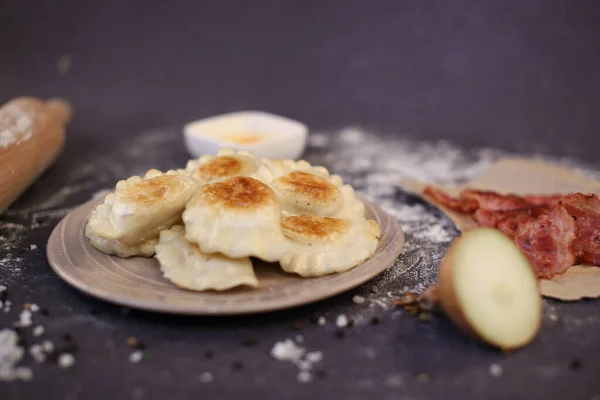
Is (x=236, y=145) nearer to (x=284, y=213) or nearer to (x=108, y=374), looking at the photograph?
(x=284, y=213)

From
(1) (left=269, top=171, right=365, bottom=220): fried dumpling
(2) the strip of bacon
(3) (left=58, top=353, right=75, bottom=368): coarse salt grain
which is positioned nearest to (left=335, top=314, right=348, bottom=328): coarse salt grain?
(1) (left=269, top=171, right=365, bottom=220): fried dumpling

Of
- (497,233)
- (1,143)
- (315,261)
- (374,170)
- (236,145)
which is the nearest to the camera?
(497,233)

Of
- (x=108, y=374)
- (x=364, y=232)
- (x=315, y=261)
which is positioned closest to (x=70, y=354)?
(x=108, y=374)

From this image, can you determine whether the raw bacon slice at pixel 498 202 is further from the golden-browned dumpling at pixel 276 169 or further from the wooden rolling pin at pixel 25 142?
the wooden rolling pin at pixel 25 142

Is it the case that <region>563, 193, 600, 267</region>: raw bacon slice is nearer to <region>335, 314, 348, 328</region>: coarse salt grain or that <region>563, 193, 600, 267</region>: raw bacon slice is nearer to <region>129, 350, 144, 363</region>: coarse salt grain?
<region>335, 314, 348, 328</region>: coarse salt grain

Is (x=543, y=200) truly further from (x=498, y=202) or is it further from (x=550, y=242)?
(x=550, y=242)

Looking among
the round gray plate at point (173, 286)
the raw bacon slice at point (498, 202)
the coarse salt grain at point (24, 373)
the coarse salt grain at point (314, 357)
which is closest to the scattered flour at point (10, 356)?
the coarse salt grain at point (24, 373)
